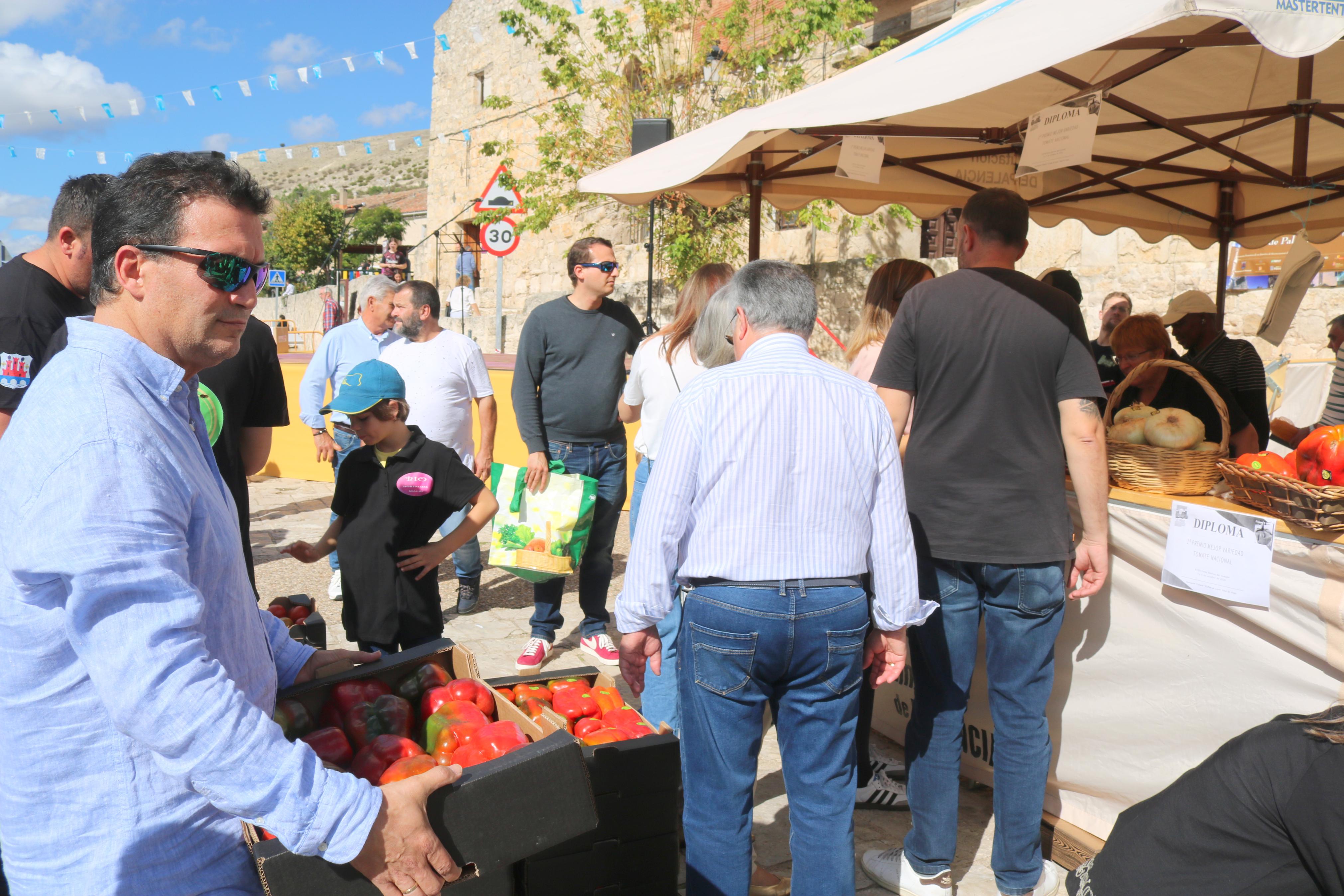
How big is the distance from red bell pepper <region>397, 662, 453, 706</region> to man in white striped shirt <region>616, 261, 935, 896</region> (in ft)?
1.56

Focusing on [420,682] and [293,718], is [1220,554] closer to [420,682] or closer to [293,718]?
[420,682]

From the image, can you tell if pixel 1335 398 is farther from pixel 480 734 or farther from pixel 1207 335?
pixel 480 734

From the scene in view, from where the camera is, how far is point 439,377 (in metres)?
5.17

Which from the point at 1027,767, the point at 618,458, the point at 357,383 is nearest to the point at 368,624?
the point at 357,383

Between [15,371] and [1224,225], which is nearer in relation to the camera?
[15,371]

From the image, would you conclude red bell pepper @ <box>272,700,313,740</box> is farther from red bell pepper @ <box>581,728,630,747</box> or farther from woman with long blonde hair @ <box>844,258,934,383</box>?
woman with long blonde hair @ <box>844,258,934,383</box>

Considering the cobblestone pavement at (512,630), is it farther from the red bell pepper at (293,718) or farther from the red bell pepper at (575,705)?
the red bell pepper at (293,718)

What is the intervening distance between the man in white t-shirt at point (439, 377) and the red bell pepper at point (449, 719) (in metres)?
2.88

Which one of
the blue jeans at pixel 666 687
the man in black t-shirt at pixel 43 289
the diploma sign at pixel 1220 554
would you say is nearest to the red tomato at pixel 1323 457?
the diploma sign at pixel 1220 554

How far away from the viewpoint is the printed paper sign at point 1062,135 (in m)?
3.14

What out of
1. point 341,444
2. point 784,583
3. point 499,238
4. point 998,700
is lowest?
point 998,700

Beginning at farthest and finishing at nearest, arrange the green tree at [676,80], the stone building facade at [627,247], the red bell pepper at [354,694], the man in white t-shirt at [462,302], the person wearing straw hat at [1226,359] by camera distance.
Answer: the man in white t-shirt at [462,302], the green tree at [676,80], the stone building facade at [627,247], the person wearing straw hat at [1226,359], the red bell pepper at [354,694]

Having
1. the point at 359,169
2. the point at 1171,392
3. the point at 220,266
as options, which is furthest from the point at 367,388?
the point at 359,169

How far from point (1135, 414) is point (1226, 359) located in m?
2.28
